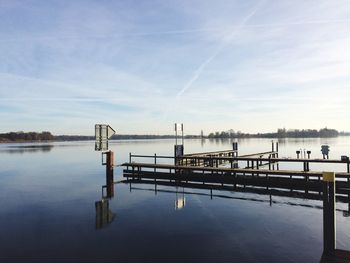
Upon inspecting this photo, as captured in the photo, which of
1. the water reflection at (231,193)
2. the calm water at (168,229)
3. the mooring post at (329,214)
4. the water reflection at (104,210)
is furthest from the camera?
the water reflection at (231,193)

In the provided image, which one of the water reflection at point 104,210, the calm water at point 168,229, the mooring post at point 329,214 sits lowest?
the water reflection at point 104,210

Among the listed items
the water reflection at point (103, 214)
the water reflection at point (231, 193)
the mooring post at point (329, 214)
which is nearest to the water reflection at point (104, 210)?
the water reflection at point (103, 214)

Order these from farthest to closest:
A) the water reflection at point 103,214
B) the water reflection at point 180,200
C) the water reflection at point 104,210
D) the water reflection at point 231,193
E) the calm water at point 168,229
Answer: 1. the water reflection at point 231,193
2. the water reflection at point 180,200
3. the water reflection at point 104,210
4. the water reflection at point 103,214
5. the calm water at point 168,229

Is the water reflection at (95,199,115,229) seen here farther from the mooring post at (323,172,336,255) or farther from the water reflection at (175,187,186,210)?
the mooring post at (323,172,336,255)

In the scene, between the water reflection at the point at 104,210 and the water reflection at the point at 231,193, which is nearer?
the water reflection at the point at 104,210

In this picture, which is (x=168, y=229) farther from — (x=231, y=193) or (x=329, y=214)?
(x=231, y=193)

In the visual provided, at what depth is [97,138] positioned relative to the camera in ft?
76.3

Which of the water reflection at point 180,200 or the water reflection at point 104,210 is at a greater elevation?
the water reflection at point 180,200

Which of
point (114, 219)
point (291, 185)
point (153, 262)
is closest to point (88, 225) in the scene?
point (114, 219)

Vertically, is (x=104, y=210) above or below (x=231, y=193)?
below

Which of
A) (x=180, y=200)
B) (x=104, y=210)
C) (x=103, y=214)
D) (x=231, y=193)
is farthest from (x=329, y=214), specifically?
(x=231, y=193)

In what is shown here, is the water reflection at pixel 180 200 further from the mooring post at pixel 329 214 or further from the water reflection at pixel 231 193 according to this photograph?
the mooring post at pixel 329 214

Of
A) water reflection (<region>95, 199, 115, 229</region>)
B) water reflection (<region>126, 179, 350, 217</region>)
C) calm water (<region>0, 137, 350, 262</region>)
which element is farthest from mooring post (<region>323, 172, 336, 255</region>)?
water reflection (<region>95, 199, 115, 229</region>)

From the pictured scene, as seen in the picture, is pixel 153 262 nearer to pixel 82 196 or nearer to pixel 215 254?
pixel 215 254
